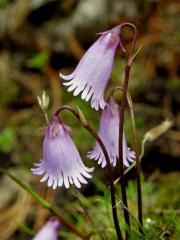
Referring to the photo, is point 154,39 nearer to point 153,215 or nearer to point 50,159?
point 153,215

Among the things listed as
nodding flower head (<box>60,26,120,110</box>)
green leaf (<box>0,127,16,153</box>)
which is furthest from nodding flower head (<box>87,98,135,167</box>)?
green leaf (<box>0,127,16,153</box>)

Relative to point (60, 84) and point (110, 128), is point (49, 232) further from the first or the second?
point (60, 84)

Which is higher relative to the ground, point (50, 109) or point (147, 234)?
point (147, 234)

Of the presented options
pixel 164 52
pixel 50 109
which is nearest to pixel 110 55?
pixel 50 109

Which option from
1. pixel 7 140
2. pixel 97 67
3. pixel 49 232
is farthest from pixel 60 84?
pixel 97 67

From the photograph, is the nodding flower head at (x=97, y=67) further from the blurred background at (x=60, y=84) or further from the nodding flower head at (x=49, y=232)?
the blurred background at (x=60, y=84)

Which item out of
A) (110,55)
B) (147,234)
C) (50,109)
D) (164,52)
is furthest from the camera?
(164,52)

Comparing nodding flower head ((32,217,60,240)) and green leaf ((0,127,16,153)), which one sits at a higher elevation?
nodding flower head ((32,217,60,240))

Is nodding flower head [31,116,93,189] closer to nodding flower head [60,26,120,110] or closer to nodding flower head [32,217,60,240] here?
nodding flower head [60,26,120,110]

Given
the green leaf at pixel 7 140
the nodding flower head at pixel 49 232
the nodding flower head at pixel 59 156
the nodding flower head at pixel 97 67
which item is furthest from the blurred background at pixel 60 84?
the nodding flower head at pixel 97 67
